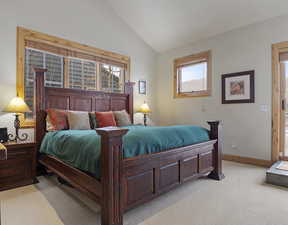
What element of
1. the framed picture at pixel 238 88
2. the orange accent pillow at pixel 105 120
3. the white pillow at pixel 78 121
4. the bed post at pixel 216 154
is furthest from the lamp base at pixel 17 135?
the framed picture at pixel 238 88

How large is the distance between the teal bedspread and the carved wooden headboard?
23.1 inches

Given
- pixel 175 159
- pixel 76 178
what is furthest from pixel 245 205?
pixel 76 178

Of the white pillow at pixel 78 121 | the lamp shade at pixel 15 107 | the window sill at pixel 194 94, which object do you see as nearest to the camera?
the lamp shade at pixel 15 107

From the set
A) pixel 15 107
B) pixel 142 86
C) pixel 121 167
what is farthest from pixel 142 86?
pixel 121 167

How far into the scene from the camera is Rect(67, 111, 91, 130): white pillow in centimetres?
303

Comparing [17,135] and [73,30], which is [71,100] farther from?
[73,30]

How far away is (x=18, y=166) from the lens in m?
2.68

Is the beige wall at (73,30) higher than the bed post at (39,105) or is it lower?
higher

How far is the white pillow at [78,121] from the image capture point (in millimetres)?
3025

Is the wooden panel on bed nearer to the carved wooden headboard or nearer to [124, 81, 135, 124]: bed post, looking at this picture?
the carved wooden headboard

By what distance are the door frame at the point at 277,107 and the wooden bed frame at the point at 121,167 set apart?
1423 mm

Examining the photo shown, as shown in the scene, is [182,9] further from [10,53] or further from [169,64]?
[10,53]

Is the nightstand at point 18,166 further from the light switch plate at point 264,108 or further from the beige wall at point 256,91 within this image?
the light switch plate at point 264,108

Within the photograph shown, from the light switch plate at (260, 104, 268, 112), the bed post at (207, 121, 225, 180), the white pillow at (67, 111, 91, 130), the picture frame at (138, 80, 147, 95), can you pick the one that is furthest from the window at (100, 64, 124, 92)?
the light switch plate at (260, 104, 268, 112)
